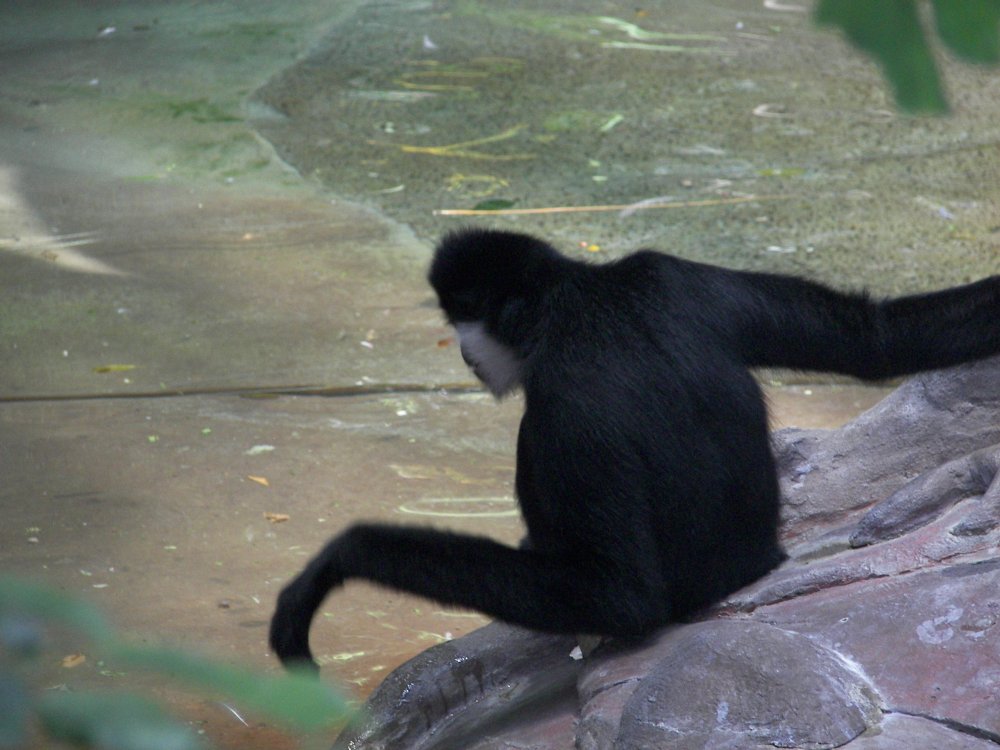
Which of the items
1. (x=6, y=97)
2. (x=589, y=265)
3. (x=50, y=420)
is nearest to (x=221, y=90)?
(x=6, y=97)

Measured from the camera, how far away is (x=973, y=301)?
3.12m

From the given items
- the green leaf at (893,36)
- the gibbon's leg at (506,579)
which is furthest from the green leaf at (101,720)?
the gibbon's leg at (506,579)

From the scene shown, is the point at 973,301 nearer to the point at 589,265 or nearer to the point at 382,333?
the point at 589,265

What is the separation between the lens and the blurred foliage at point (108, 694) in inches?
31.8

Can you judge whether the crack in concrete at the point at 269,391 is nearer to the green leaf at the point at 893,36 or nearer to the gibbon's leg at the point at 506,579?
the gibbon's leg at the point at 506,579

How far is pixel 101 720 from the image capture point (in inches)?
31.9

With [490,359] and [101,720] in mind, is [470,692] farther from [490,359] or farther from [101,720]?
[101,720]

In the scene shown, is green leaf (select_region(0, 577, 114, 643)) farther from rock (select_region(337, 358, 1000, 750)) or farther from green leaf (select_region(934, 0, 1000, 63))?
rock (select_region(337, 358, 1000, 750))

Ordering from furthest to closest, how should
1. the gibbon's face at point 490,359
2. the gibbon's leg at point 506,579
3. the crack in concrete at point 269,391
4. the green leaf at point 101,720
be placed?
the crack in concrete at point 269,391
the gibbon's face at point 490,359
the gibbon's leg at point 506,579
the green leaf at point 101,720

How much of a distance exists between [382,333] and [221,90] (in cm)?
437

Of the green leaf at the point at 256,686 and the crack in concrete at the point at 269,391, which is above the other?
the green leaf at the point at 256,686

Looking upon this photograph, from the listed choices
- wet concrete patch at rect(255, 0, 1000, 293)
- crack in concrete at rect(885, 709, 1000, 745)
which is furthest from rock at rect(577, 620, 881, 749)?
wet concrete patch at rect(255, 0, 1000, 293)

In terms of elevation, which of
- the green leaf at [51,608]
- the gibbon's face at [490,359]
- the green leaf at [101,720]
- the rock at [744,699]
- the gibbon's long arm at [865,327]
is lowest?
the rock at [744,699]

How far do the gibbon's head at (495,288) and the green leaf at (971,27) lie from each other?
2.09m
